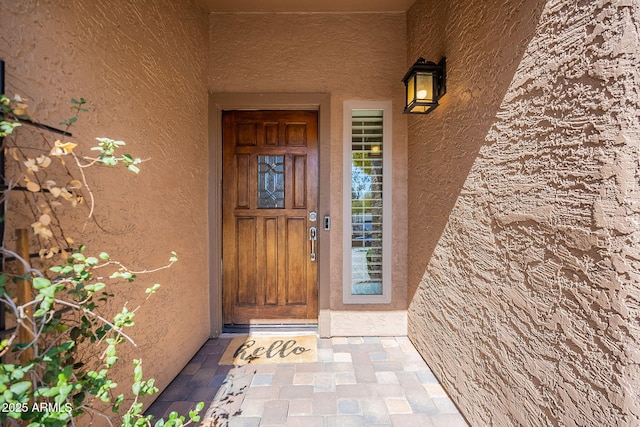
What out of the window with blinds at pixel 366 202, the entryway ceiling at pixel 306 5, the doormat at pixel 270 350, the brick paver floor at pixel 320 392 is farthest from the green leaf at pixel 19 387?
the entryway ceiling at pixel 306 5

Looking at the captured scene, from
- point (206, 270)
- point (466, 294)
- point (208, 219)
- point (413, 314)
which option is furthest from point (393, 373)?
point (208, 219)

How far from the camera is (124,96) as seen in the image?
1.57m

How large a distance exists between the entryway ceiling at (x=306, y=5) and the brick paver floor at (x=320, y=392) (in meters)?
3.00

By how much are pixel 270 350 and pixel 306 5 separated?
3.02 m

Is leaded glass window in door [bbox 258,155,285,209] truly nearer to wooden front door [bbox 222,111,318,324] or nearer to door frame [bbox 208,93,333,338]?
wooden front door [bbox 222,111,318,324]

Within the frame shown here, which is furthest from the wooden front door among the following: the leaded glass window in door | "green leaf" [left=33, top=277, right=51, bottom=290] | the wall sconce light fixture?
"green leaf" [left=33, top=277, right=51, bottom=290]

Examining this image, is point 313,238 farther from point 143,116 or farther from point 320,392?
point 143,116

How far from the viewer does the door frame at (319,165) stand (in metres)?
2.67

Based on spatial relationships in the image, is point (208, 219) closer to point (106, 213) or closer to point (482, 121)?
point (106, 213)

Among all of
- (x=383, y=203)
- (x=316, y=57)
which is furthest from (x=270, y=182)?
(x=316, y=57)

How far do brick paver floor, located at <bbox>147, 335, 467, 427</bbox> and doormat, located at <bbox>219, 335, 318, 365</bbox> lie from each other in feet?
0.23

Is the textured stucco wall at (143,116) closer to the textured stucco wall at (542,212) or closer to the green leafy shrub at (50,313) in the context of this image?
the green leafy shrub at (50,313)

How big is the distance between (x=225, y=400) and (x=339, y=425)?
2.44 feet

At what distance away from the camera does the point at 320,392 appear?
1.91 metres
